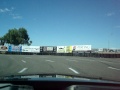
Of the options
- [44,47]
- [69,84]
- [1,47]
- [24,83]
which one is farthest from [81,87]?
[1,47]

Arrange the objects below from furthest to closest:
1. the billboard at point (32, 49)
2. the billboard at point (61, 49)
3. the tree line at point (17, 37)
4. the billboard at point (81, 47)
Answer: the tree line at point (17, 37), the billboard at point (32, 49), the billboard at point (61, 49), the billboard at point (81, 47)

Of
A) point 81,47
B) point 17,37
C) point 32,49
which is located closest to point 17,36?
point 17,37

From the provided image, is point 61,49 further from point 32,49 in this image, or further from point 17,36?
point 17,36

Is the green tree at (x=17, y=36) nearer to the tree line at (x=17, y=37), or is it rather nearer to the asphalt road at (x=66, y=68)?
the tree line at (x=17, y=37)

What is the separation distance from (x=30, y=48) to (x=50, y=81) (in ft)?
278

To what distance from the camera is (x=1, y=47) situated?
91.1 m

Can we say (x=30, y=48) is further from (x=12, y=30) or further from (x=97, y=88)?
(x=97, y=88)

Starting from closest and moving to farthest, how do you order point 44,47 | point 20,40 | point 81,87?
1. point 81,87
2. point 44,47
3. point 20,40

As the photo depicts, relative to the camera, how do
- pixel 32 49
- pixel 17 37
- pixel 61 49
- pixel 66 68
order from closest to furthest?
pixel 66 68, pixel 61 49, pixel 32 49, pixel 17 37

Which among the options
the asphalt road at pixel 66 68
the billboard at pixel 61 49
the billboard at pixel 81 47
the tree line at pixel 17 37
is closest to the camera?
the asphalt road at pixel 66 68

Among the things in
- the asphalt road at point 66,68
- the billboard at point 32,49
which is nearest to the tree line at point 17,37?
the billboard at point 32,49

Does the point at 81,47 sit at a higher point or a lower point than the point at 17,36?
lower

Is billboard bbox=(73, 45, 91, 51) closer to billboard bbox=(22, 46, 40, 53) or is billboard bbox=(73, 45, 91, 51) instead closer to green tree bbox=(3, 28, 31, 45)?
billboard bbox=(22, 46, 40, 53)

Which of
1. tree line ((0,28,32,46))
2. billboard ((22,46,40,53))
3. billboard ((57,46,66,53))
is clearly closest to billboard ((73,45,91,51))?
billboard ((57,46,66,53))
